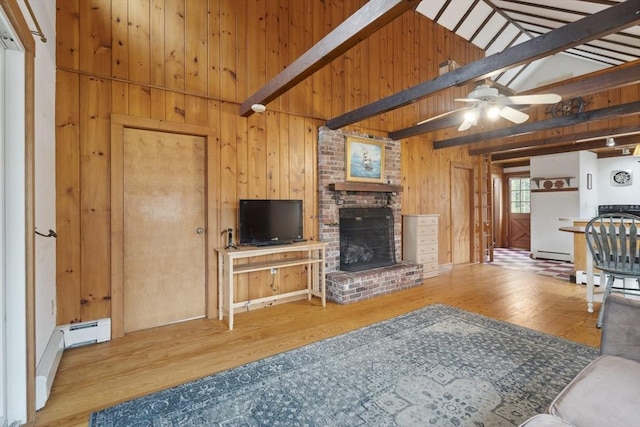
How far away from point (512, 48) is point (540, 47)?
20cm

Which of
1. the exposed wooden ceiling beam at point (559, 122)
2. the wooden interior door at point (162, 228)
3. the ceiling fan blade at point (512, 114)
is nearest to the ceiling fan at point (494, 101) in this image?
the ceiling fan blade at point (512, 114)

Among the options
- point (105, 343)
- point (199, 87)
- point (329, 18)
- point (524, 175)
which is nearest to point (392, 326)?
point (105, 343)

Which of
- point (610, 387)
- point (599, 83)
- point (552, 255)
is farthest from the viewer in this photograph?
point (552, 255)

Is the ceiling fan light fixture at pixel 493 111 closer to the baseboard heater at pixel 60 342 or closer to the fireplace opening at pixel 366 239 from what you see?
the fireplace opening at pixel 366 239

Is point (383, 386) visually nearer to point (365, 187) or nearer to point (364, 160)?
point (365, 187)

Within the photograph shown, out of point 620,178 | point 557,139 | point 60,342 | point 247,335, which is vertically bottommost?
point 247,335

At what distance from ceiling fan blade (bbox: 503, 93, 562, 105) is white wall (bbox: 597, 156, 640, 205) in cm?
619

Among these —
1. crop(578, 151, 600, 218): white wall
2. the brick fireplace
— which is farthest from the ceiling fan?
crop(578, 151, 600, 218): white wall

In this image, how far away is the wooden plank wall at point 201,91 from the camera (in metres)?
2.78

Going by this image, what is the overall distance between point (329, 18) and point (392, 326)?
14.1 ft

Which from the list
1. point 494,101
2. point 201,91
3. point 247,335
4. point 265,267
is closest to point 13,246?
point 247,335

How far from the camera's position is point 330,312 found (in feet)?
11.5

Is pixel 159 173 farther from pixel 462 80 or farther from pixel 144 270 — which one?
pixel 462 80

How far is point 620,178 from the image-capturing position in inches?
277
